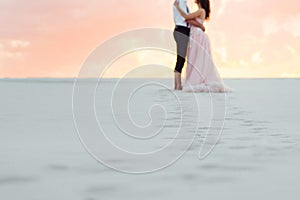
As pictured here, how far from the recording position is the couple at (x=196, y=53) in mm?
8461

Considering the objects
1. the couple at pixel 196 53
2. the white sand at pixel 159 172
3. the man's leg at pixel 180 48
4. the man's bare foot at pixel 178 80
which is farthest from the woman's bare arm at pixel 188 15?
the white sand at pixel 159 172

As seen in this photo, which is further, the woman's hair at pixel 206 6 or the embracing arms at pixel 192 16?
the woman's hair at pixel 206 6

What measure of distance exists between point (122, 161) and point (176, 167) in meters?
0.26

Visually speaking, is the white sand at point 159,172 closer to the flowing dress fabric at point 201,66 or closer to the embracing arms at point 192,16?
the embracing arms at point 192,16

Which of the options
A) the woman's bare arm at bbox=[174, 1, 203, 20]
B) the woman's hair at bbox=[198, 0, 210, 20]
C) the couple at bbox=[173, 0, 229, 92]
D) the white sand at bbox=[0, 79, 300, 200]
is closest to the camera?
the white sand at bbox=[0, 79, 300, 200]

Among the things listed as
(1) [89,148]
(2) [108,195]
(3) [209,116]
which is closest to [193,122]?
(3) [209,116]

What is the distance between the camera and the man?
8.36m

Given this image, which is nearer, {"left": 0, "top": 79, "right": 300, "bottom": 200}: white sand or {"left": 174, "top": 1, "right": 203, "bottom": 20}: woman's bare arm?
{"left": 0, "top": 79, "right": 300, "bottom": 200}: white sand

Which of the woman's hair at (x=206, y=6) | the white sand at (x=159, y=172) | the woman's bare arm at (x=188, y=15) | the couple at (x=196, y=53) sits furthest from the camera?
the woman's hair at (x=206, y=6)

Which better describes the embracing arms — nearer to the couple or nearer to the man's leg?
the couple

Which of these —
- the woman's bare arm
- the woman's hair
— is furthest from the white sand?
the woman's hair

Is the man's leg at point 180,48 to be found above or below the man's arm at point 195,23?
below

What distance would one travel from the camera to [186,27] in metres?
8.54

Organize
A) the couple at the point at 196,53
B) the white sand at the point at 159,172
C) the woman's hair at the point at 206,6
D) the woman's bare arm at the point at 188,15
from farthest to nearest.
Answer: the woman's hair at the point at 206,6
the couple at the point at 196,53
the woman's bare arm at the point at 188,15
the white sand at the point at 159,172
